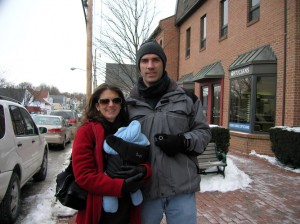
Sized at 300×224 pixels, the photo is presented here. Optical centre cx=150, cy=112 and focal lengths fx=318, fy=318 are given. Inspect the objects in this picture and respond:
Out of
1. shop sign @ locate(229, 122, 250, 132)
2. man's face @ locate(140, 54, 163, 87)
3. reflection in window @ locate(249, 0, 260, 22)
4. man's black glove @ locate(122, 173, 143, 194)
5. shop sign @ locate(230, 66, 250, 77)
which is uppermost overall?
reflection in window @ locate(249, 0, 260, 22)

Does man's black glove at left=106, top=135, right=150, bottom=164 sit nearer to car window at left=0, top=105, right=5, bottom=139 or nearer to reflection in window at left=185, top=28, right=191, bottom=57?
car window at left=0, top=105, right=5, bottom=139

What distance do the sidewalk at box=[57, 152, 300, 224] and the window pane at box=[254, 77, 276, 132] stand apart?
3107mm

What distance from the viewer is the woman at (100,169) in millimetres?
1956

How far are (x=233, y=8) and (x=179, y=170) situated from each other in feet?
37.6

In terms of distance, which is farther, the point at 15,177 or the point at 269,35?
the point at 269,35

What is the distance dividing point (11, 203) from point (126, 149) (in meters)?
3.23

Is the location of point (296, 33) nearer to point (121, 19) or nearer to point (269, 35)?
point (269, 35)

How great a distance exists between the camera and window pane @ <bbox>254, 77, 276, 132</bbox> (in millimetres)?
9938

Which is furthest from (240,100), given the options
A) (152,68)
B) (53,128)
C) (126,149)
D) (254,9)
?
(126,149)

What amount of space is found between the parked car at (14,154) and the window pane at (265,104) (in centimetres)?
701

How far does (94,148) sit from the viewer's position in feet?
6.73

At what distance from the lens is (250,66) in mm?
10133

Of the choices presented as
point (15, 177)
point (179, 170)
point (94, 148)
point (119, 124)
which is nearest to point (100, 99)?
point (119, 124)

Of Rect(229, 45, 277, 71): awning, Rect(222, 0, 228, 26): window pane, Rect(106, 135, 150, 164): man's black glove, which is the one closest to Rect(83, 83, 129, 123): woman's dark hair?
Rect(106, 135, 150, 164): man's black glove
